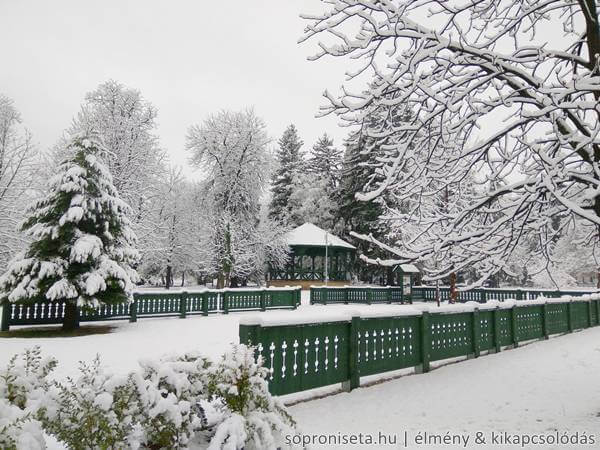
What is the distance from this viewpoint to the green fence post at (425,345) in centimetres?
836

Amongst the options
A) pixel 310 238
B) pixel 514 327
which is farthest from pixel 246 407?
pixel 310 238

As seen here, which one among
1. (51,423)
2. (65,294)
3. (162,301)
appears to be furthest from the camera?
(162,301)

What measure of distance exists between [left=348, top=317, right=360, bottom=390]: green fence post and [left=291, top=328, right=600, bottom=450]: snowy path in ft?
0.57

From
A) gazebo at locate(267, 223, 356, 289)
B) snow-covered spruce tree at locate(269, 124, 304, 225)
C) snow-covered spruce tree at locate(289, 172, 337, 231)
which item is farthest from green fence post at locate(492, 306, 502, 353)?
snow-covered spruce tree at locate(269, 124, 304, 225)

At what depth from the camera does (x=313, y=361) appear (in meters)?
6.34

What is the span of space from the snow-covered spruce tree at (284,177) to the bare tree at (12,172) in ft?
109

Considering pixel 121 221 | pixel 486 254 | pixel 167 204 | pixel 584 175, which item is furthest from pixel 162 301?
pixel 167 204

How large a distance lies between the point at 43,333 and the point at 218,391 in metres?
12.0

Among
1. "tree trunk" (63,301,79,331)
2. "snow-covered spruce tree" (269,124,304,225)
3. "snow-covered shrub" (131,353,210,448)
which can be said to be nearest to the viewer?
"snow-covered shrub" (131,353,210,448)

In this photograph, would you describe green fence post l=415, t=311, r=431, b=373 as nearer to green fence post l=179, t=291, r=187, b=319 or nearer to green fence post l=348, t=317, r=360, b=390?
green fence post l=348, t=317, r=360, b=390

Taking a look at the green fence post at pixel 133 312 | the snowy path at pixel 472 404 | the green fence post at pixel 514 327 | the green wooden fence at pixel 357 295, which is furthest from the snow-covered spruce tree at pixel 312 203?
the snowy path at pixel 472 404

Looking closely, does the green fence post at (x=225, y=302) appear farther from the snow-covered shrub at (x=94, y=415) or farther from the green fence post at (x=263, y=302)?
the snow-covered shrub at (x=94, y=415)

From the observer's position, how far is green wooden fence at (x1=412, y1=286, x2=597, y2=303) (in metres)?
25.0

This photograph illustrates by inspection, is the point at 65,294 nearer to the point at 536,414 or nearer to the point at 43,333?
the point at 43,333
